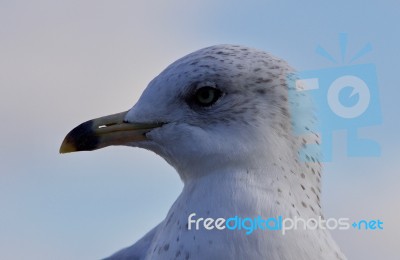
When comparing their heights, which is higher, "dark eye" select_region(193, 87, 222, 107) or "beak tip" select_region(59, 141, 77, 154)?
"dark eye" select_region(193, 87, 222, 107)

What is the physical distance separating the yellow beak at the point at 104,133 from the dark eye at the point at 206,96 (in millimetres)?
190

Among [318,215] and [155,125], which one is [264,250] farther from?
[155,125]

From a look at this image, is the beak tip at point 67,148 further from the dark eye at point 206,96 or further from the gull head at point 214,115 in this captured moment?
the dark eye at point 206,96

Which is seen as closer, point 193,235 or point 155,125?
point 193,235

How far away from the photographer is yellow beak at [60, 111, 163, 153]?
3.23 m

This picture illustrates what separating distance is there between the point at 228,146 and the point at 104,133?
22.4 inches

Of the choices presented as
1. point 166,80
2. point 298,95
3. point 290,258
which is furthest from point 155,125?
point 290,258

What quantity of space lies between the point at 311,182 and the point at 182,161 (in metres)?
0.52

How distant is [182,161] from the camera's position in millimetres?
3156

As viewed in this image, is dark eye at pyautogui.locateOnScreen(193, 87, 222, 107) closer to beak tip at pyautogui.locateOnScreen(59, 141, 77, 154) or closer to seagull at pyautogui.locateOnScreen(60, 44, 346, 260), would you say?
seagull at pyautogui.locateOnScreen(60, 44, 346, 260)

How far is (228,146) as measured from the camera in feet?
9.96

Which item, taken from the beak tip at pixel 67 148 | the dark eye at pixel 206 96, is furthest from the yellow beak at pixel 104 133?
the dark eye at pixel 206 96

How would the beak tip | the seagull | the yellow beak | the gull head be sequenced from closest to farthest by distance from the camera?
the seagull < the gull head < the yellow beak < the beak tip

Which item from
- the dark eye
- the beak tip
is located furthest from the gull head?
the beak tip
